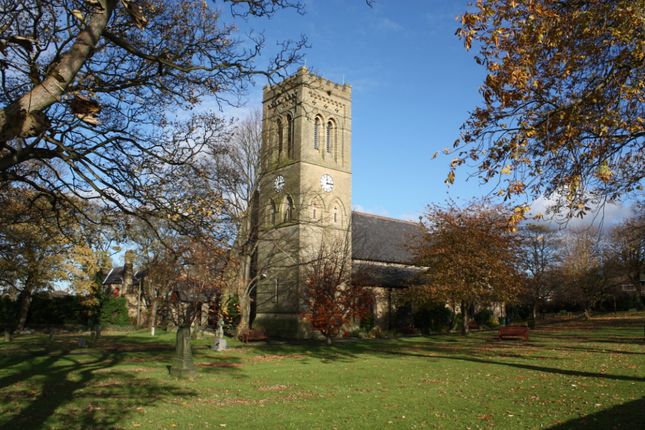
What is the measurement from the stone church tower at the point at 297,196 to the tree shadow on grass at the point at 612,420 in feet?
90.6

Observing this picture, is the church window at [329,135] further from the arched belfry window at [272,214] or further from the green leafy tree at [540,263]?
the green leafy tree at [540,263]

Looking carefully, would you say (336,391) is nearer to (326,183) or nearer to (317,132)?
Answer: (326,183)

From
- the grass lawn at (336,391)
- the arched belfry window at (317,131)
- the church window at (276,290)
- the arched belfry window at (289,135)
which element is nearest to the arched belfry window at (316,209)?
the arched belfry window at (289,135)

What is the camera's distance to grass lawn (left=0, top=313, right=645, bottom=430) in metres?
9.29

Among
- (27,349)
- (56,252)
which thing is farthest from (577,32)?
(56,252)

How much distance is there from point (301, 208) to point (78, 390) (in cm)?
2655

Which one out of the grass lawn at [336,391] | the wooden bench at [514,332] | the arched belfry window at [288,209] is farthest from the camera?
the arched belfry window at [288,209]

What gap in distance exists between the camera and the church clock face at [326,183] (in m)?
40.6

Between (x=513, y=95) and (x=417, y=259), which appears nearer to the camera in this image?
(x=513, y=95)

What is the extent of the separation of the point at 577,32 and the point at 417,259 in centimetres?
2747

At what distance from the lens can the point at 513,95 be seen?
26.1 feet

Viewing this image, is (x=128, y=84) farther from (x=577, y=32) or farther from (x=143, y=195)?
(x=577, y=32)

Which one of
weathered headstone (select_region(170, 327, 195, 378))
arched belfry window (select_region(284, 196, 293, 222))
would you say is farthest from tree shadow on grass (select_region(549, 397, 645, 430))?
arched belfry window (select_region(284, 196, 293, 222))

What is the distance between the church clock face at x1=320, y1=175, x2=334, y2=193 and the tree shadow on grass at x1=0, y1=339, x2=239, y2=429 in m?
22.2
